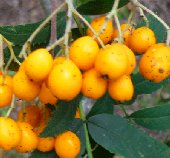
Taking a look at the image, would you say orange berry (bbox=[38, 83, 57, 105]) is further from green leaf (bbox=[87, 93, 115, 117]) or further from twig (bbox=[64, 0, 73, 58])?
green leaf (bbox=[87, 93, 115, 117])

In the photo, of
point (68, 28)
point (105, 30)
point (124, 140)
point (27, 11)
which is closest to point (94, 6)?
point (105, 30)

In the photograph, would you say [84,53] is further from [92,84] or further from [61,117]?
[61,117]

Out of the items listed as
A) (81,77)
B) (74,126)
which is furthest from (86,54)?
(74,126)

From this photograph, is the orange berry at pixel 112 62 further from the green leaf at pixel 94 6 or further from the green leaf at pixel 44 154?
the green leaf at pixel 44 154

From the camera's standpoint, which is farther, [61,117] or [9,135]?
[61,117]

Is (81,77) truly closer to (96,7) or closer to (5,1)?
(96,7)

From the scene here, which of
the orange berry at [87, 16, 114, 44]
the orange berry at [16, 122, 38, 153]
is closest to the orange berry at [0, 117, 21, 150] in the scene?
the orange berry at [16, 122, 38, 153]
